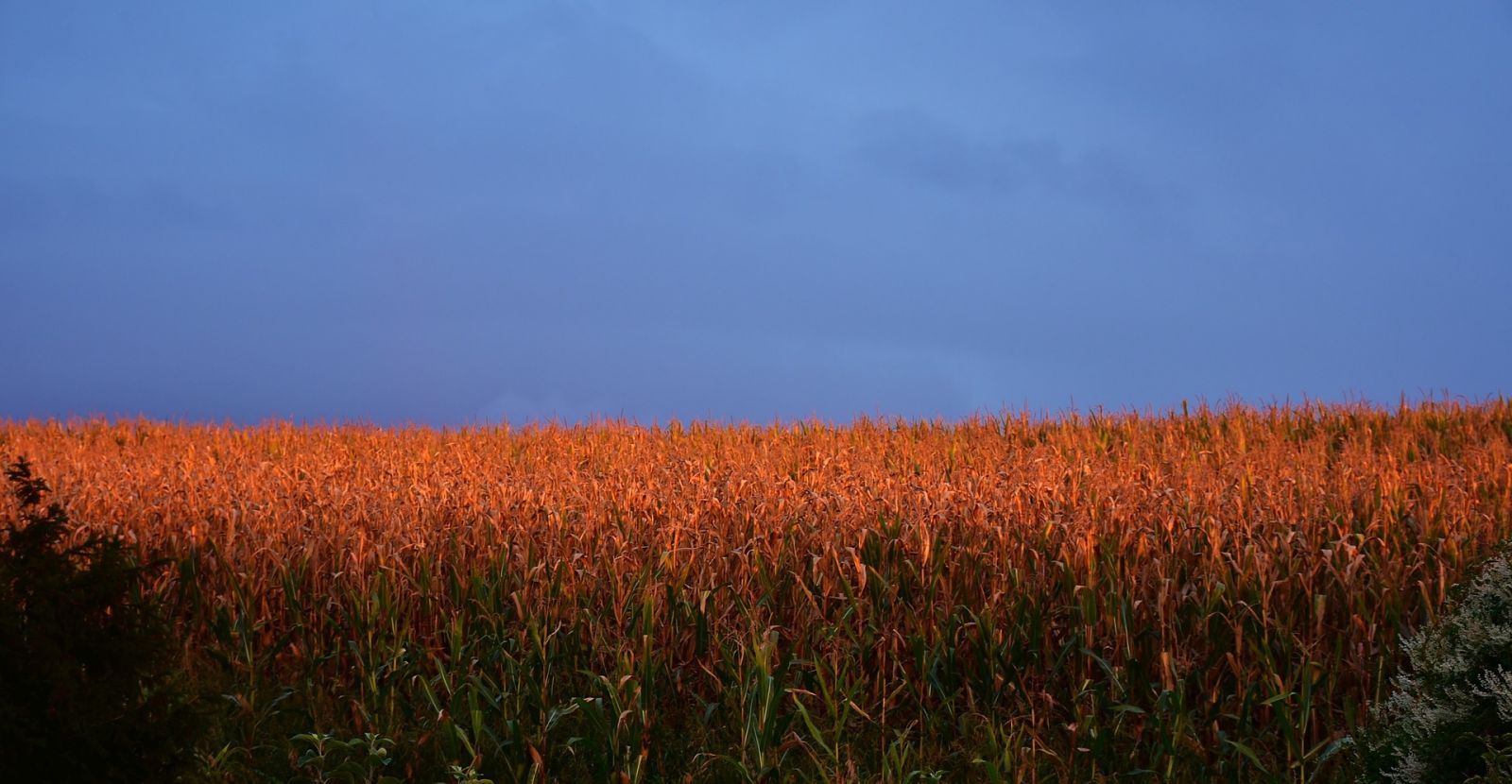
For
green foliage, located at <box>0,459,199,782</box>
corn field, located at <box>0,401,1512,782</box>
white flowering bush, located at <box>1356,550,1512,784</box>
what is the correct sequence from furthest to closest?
corn field, located at <box>0,401,1512,782</box> → white flowering bush, located at <box>1356,550,1512,784</box> → green foliage, located at <box>0,459,199,782</box>

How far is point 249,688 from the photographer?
19.3 feet

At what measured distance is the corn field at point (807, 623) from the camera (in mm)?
5102

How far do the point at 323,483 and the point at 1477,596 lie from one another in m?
9.24

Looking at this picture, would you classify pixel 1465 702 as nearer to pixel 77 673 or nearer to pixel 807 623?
pixel 807 623

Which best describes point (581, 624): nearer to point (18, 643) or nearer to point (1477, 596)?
point (18, 643)

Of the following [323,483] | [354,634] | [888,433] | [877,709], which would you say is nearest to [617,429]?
[888,433]

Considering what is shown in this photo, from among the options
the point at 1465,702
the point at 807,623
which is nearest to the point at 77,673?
the point at 807,623

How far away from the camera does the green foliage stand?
3.21 m

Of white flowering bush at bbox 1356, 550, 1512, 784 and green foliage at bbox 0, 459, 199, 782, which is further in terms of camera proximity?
white flowering bush at bbox 1356, 550, 1512, 784

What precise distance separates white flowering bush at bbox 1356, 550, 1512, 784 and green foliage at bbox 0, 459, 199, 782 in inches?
147

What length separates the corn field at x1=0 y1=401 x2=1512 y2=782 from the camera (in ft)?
16.7

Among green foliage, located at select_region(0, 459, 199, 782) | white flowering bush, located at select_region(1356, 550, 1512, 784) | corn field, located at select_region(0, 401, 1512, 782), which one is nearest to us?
green foliage, located at select_region(0, 459, 199, 782)

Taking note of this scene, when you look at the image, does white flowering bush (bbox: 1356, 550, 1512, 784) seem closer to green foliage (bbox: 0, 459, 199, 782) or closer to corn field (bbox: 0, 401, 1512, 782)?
corn field (bbox: 0, 401, 1512, 782)

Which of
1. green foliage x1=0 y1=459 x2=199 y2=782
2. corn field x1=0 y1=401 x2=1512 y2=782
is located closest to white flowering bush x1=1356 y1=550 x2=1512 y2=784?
corn field x1=0 y1=401 x2=1512 y2=782
